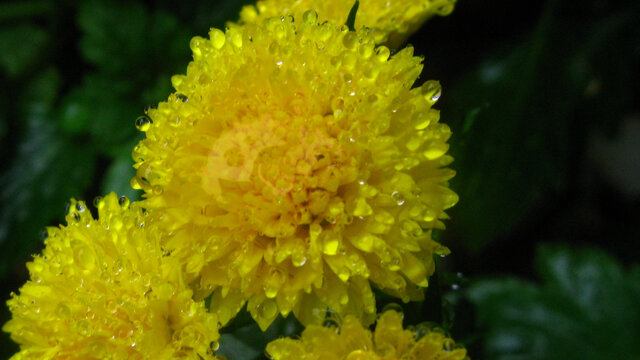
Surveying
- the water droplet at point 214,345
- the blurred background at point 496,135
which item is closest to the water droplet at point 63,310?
the water droplet at point 214,345

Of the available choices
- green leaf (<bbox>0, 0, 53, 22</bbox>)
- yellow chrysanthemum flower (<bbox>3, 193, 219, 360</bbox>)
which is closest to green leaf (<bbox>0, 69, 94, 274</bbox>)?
green leaf (<bbox>0, 0, 53, 22</bbox>)

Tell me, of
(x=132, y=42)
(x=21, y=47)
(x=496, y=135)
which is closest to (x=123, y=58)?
(x=132, y=42)

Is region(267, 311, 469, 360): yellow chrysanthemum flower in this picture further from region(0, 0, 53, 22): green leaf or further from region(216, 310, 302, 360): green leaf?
region(0, 0, 53, 22): green leaf

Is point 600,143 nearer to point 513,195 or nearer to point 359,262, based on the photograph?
point 513,195

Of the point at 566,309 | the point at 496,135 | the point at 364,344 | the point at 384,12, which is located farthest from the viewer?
the point at 566,309

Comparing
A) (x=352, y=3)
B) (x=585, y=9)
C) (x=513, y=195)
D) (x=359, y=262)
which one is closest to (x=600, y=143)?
(x=585, y=9)

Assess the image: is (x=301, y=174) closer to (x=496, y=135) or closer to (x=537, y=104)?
(x=496, y=135)

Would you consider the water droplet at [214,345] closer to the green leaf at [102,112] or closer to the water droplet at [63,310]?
the water droplet at [63,310]
